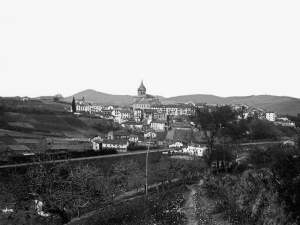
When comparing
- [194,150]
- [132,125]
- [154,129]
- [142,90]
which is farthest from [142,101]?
[194,150]

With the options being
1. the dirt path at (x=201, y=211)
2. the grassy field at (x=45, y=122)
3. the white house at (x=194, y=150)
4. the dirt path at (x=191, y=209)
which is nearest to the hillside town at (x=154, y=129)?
the white house at (x=194, y=150)

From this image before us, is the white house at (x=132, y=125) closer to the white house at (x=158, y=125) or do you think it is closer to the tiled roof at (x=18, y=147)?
the white house at (x=158, y=125)

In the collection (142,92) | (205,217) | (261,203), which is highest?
(142,92)

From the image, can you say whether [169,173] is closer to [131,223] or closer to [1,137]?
[131,223]

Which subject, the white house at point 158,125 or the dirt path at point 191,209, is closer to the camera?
the dirt path at point 191,209

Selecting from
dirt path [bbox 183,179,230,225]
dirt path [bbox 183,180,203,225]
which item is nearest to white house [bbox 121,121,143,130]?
dirt path [bbox 183,180,203,225]

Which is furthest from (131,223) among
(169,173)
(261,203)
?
(169,173)

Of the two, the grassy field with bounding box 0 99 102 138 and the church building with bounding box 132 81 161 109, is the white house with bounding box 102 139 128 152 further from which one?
Result: the church building with bounding box 132 81 161 109

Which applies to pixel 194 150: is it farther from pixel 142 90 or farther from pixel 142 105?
pixel 142 90

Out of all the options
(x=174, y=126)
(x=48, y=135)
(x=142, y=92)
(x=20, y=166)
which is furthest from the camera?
(x=142, y=92)

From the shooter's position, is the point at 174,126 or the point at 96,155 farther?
the point at 174,126

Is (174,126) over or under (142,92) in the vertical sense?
under
